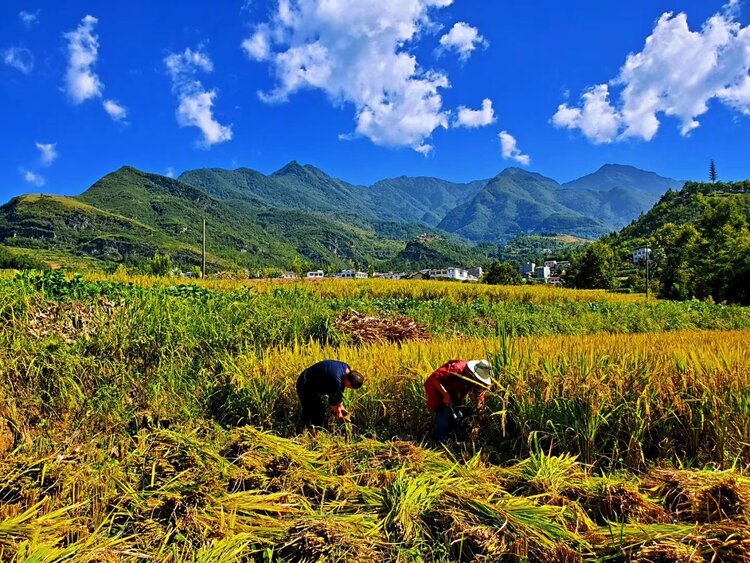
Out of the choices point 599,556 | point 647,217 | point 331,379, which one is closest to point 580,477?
point 599,556

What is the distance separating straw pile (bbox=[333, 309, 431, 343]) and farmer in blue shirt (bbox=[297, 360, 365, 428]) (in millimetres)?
3216

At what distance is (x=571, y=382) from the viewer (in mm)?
3600

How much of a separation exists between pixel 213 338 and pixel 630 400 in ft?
17.4

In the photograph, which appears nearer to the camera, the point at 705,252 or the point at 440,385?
the point at 440,385

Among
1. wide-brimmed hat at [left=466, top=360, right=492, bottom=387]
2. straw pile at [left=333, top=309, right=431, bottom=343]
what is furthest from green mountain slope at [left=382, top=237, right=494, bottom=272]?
wide-brimmed hat at [left=466, top=360, right=492, bottom=387]

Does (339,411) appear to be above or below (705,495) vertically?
above

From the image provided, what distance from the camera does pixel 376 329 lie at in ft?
25.5

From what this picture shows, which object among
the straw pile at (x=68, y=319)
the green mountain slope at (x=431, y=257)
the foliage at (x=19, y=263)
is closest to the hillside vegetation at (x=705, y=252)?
the straw pile at (x=68, y=319)

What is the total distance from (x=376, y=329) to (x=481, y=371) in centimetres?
431

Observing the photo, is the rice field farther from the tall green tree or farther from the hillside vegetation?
the tall green tree

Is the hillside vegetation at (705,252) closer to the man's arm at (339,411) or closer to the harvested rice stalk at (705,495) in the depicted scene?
the harvested rice stalk at (705,495)

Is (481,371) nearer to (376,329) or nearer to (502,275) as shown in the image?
(376,329)

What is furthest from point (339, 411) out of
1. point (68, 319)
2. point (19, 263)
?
point (19, 263)

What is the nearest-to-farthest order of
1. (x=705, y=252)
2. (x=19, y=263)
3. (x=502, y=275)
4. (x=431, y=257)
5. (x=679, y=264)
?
(x=19, y=263) < (x=705, y=252) < (x=679, y=264) < (x=502, y=275) < (x=431, y=257)
